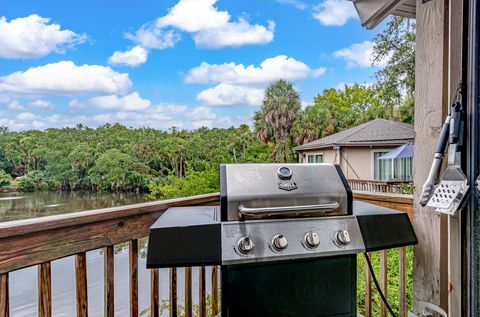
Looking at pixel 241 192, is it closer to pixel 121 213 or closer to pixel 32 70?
pixel 121 213

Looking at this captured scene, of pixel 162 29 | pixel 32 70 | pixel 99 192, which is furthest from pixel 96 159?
pixel 162 29

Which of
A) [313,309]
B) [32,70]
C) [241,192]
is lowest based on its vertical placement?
[313,309]

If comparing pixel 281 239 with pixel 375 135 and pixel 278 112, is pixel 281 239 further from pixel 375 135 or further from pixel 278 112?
pixel 278 112

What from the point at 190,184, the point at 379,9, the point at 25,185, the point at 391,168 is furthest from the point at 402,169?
the point at 25,185

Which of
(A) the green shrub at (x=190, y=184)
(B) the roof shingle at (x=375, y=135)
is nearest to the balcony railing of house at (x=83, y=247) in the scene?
(A) the green shrub at (x=190, y=184)

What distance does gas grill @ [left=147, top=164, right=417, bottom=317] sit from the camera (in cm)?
96

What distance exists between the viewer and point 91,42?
561 inches

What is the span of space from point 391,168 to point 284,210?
Result: 8.70m

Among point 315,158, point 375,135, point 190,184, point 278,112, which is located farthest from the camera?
point 278,112

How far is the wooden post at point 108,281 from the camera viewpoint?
1213 millimetres

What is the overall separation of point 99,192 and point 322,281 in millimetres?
3428

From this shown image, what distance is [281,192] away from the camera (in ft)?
3.48

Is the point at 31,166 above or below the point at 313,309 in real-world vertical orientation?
above

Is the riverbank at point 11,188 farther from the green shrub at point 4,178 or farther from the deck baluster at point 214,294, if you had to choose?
the deck baluster at point 214,294
